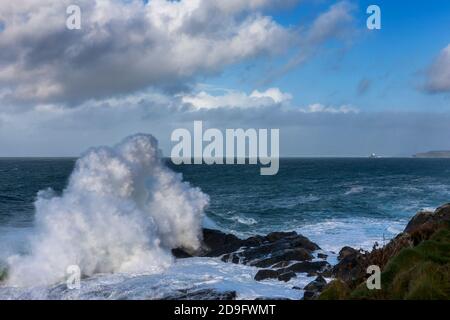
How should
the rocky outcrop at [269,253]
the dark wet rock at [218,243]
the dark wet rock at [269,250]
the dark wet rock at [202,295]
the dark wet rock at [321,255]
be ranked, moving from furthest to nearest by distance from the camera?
the dark wet rock at [218,243], the dark wet rock at [321,255], the dark wet rock at [269,250], the rocky outcrop at [269,253], the dark wet rock at [202,295]

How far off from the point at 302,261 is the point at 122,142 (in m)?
12.1

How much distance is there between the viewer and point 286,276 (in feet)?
56.0

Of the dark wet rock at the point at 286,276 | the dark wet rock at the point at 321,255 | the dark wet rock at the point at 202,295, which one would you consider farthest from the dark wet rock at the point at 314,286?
the dark wet rock at the point at 321,255

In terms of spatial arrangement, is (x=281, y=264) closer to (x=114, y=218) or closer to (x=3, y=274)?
(x=114, y=218)

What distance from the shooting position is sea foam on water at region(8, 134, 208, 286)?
18781 mm

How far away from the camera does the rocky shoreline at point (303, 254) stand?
1317 cm

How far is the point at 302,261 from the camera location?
18906mm

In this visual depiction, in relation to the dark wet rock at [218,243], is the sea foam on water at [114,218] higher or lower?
higher

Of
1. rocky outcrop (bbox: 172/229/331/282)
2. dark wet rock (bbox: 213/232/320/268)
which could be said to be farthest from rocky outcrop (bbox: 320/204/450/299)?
dark wet rock (bbox: 213/232/320/268)

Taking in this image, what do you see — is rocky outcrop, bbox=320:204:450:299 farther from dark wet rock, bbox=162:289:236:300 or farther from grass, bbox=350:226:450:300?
dark wet rock, bbox=162:289:236:300

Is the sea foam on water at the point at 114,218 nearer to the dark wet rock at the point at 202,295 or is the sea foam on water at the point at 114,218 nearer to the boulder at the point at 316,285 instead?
the dark wet rock at the point at 202,295

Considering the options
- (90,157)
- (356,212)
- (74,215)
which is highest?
(90,157)
